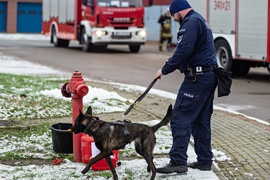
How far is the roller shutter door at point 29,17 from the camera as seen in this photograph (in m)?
54.5

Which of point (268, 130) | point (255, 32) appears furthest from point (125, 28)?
point (268, 130)

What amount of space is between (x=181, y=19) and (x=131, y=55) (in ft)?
60.3

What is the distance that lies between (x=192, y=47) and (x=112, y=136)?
126cm

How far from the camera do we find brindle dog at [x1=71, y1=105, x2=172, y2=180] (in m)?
6.40

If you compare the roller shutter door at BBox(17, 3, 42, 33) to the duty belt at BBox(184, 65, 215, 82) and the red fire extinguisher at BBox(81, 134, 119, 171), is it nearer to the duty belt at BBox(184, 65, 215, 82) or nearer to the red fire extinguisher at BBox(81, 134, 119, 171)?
the red fire extinguisher at BBox(81, 134, 119, 171)

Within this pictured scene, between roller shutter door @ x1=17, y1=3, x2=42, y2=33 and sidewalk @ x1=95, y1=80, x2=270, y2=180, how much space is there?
1717 inches

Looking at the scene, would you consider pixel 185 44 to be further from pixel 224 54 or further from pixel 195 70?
pixel 224 54

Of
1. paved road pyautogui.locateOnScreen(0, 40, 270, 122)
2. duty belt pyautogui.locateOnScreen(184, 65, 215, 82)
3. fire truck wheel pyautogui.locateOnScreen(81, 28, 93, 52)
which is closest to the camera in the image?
duty belt pyautogui.locateOnScreen(184, 65, 215, 82)

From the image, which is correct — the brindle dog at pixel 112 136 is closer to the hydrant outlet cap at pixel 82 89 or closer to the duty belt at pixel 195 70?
the hydrant outlet cap at pixel 82 89

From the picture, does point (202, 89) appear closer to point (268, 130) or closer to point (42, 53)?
point (268, 130)

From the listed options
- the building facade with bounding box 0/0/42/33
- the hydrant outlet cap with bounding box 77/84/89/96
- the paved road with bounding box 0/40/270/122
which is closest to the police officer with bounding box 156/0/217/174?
the hydrant outlet cap with bounding box 77/84/89/96

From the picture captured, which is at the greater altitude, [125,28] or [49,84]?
[125,28]

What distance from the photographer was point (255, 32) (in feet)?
53.9

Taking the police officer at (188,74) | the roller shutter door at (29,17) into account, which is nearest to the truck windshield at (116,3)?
the police officer at (188,74)
